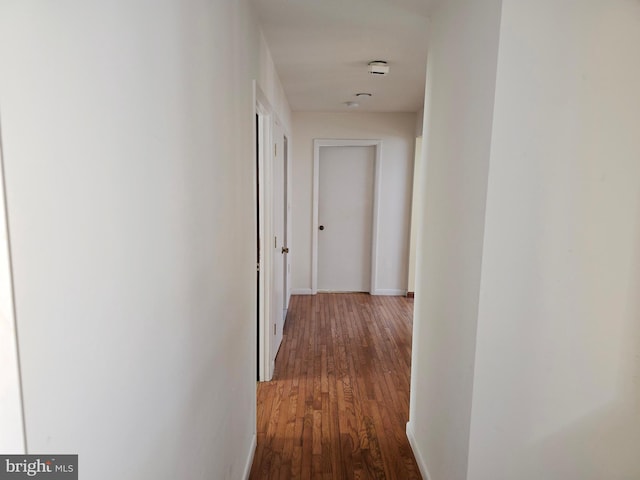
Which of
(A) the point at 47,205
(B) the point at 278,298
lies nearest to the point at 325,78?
(B) the point at 278,298

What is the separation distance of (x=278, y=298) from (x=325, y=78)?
78.2 inches

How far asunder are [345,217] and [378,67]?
272 centimetres

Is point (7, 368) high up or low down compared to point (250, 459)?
up

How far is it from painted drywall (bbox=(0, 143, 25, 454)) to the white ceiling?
1985mm

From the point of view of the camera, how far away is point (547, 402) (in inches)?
57.7

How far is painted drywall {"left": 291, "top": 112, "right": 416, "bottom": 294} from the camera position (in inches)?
207

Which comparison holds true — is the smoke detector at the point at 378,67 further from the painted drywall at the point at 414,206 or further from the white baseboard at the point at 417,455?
the white baseboard at the point at 417,455

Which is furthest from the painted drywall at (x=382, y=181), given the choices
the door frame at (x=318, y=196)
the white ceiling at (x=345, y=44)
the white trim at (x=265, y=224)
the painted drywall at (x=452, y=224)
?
the painted drywall at (x=452, y=224)

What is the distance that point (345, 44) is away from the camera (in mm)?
2662

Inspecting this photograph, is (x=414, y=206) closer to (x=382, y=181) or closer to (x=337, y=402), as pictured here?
(x=382, y=181)

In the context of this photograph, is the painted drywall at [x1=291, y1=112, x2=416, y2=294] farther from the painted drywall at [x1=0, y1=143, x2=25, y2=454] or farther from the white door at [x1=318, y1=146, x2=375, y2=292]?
the painted drywall at [x1=0, y1=143, x2=25, y2=454]

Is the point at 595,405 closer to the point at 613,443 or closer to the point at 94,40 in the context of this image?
the point at 613,443

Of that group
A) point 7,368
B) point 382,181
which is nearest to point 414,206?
point 382,181

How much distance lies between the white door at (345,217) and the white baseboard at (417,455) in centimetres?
328
